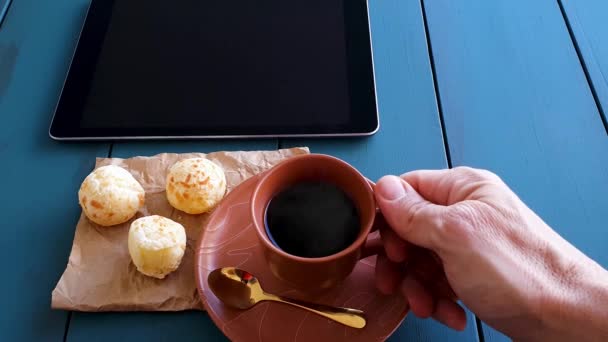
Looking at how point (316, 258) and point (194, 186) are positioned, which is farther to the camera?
point (194, 186)

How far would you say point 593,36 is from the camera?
844 millimetres

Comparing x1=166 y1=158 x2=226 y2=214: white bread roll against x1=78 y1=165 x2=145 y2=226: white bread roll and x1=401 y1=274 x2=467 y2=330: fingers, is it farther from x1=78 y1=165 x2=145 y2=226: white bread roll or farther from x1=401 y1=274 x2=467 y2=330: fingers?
x1=401 y1=274 x2=467 y2=330: fingers

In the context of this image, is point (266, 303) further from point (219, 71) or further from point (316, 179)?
point (219, 71)

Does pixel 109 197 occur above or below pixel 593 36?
below

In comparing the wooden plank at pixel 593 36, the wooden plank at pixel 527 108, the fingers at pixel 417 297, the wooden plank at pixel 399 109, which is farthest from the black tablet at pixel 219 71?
the wooden plank at pixel 593 36

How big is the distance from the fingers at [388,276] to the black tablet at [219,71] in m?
0.24

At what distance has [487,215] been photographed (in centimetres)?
48

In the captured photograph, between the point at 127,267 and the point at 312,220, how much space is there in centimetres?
27

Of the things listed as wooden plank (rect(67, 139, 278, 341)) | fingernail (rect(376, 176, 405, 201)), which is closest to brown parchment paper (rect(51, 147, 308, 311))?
wooden plank (rect(67, 139, 278, 341))

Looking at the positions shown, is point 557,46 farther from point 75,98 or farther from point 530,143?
point 75,98

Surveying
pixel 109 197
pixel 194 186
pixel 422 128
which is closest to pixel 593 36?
pixel 422 128

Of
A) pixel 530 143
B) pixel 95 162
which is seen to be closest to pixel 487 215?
pixel 530 143

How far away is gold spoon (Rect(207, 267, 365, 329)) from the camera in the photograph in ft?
1.75

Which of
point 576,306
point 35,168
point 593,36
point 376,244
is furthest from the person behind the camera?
point 593,36
